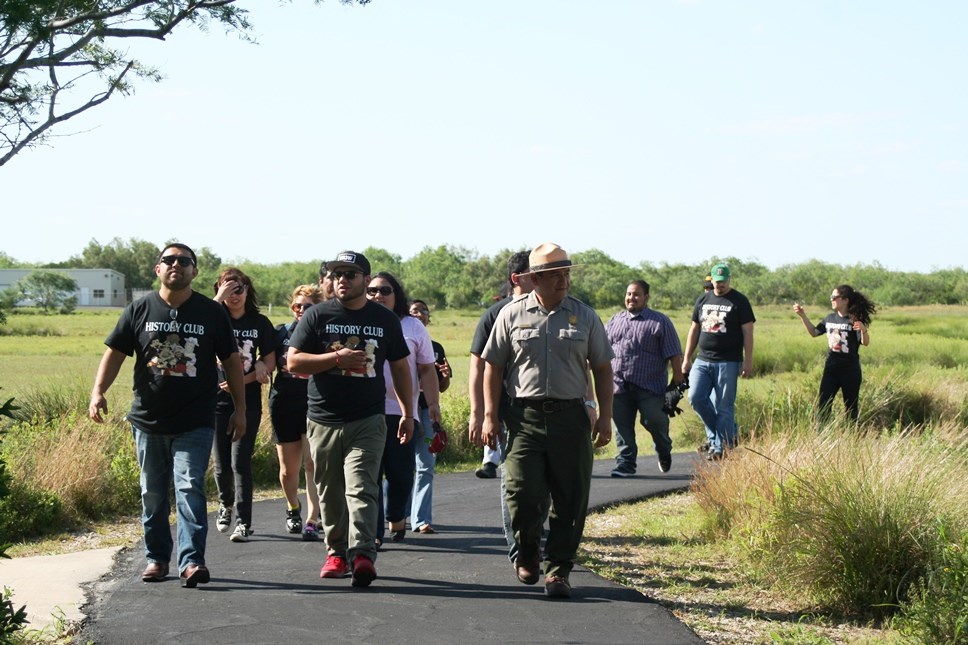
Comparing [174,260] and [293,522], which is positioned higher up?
[174,260]

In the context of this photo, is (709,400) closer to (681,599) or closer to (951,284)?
(681,599)

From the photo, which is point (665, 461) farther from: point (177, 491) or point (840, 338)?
point (177, 491)

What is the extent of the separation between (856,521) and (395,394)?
3.07 meters

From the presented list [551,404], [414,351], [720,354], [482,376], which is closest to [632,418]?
[720,354]

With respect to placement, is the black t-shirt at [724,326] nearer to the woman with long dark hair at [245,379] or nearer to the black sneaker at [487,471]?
the black sneaker at [487,471]

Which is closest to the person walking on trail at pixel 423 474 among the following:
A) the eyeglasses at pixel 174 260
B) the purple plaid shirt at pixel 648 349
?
the eyeglasses at pixel 174 260

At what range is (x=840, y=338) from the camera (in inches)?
536

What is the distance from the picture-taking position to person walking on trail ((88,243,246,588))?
22.3 ft

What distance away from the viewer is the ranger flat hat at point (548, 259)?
6.74m

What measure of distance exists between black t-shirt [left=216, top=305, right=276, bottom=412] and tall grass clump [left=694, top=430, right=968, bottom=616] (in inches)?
141

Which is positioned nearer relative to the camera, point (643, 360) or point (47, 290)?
Answer: point (643, 360)

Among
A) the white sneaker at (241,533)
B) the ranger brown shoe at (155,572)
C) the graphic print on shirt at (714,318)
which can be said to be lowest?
the white sneaker at (241,533)

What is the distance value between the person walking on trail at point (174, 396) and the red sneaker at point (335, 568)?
0.70m

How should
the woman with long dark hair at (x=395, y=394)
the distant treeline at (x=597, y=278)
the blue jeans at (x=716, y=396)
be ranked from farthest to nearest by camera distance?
the distant treeline at (x=597, y=278)
the blue jeans at (x=716, y=396)
the woman with long dark hair at (x=395, y=394)
